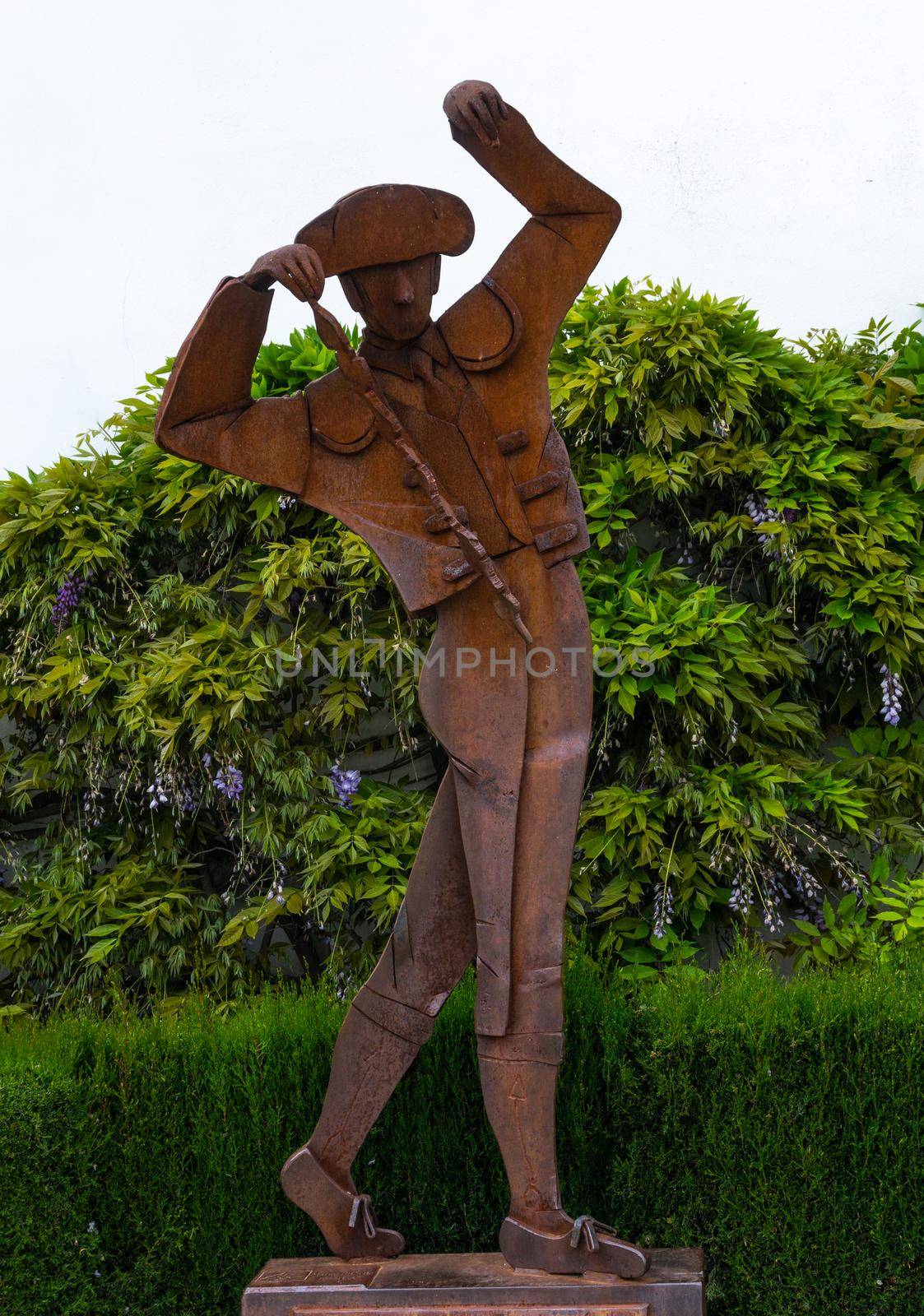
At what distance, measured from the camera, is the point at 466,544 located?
10.2 ft

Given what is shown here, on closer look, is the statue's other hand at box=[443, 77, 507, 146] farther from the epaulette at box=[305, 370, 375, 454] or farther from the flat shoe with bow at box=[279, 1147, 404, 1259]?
the flat shoe with bow at box=[279, 1147, 404, 1259]

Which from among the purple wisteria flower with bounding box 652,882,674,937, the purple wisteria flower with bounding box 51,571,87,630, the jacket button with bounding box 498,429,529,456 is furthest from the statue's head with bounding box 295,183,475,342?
the purple wisteria flower with bounding box 51,571,87,630

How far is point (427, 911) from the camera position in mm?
3242

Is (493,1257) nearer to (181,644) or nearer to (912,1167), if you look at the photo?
(912,1167)

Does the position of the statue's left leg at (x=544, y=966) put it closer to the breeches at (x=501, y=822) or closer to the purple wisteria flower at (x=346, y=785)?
the breeches at (x=501, y=822)

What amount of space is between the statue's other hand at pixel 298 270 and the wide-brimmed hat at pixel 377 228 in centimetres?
14

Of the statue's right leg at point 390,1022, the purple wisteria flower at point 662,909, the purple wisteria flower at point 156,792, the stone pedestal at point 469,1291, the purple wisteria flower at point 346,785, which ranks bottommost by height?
the stone pedestal at point 469,1291

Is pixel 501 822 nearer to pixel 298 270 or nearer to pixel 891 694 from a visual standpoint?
pixel 298 270

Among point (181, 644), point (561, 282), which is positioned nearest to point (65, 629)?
point (181, 644)

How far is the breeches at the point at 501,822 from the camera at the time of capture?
3068 mm

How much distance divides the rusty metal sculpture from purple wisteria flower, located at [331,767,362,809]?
1.75 metres

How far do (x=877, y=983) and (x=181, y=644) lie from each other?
2711 mm

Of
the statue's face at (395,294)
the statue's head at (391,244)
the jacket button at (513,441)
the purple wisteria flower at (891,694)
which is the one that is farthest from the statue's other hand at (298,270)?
the purple wisteria flower at (891,694)

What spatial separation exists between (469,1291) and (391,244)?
7.39ft
